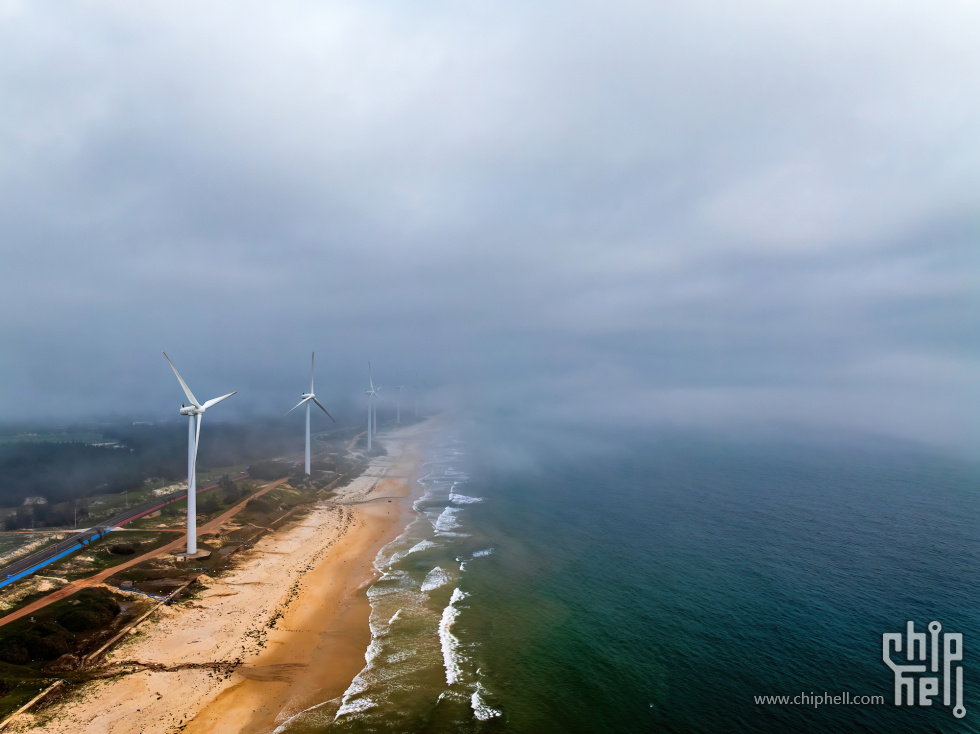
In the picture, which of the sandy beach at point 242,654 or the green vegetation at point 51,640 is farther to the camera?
the green vegetation at point 51,640

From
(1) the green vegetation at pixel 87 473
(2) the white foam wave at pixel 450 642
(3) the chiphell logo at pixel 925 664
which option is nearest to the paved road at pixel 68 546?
(1) the green vegetation at pixel 87 473

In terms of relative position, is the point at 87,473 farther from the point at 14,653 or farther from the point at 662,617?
the point at 662,617

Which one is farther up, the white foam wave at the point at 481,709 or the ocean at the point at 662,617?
the white foam wave at the point at 481,709

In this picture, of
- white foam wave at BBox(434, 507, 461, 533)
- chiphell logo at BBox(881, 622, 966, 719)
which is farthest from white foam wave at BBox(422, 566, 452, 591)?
chiphell logo at BBox(881, 622, 966, 719)

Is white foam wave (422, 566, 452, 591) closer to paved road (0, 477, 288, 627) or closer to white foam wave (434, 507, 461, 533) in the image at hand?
white foam wave (434, 507, 461, 533)

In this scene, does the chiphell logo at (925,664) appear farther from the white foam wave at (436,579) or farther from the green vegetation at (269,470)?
the green vegetation at (269,470)

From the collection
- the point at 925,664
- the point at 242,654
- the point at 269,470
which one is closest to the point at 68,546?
the point at 242,654
